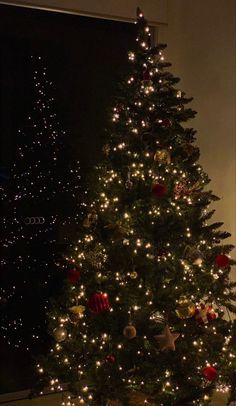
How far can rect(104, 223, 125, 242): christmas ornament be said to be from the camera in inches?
119

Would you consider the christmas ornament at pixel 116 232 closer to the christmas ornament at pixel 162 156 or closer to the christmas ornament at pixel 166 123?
the christmas ornament at pixel 162 156

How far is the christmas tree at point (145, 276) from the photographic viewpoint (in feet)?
→ 9.69

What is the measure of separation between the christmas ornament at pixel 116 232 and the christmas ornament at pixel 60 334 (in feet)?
1.89

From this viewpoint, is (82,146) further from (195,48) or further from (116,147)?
(195,48)

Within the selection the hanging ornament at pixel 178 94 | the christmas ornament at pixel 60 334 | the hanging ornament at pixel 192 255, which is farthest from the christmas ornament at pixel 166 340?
the hanging ornament at pixel 178 94

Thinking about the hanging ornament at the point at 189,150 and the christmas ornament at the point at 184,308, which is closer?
the christmas ornament at the point at 184,308

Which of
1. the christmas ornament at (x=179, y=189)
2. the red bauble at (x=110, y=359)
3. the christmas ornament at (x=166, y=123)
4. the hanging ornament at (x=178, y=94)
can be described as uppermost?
the hanging ornament at (x=178, y=94)

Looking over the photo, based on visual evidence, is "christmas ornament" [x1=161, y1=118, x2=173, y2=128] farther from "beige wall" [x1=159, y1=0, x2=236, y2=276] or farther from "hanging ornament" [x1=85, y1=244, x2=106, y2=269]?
"beige wall" [x1=159, y1=0, x2=236, y2=276]

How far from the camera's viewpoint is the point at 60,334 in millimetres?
3109

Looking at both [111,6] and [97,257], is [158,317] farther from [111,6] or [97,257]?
[111,6]

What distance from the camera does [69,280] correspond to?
3107 mm

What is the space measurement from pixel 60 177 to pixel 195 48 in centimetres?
143

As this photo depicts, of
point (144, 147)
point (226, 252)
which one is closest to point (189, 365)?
point (226, 252)

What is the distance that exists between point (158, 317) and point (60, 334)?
0.53 meters
